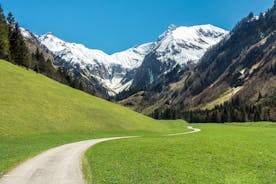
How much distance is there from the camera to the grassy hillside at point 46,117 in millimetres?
49969

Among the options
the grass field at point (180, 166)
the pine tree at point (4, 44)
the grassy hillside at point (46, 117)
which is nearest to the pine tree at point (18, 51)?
the pine tree at point (4, 44)

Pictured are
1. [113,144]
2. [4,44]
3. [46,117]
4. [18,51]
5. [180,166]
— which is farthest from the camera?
[18,51]

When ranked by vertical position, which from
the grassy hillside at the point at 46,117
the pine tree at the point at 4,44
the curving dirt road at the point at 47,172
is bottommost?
the curving dirt road at the point at 47,172

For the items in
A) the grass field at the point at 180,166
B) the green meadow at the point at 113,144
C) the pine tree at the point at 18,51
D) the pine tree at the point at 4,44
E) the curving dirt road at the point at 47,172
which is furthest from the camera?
the pine tree at the point at 18,51

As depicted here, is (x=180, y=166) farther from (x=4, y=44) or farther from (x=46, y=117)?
(x=4, y=44)

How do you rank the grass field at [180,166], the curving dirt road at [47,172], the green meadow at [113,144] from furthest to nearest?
the green meadow at [113,144] → the grass field at [180,166] → the curving dirt road at [47,172]

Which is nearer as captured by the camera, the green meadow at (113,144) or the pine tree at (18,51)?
the green meadow at (113,144)

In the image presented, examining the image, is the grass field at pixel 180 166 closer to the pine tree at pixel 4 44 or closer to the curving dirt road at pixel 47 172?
the curving dirt road at pixel 47 172

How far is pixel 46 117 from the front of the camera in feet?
207

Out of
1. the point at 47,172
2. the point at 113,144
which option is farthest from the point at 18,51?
the point at 47,172

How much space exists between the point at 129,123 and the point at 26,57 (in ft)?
171

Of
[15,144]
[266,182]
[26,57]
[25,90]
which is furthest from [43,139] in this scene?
[26,57]

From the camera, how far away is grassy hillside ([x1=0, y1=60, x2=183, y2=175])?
49969mm

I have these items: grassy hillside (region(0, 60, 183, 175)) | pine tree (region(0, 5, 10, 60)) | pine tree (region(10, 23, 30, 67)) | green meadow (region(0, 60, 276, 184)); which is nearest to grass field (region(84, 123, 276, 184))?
green meadow (region(0, 60, 276, 184))
